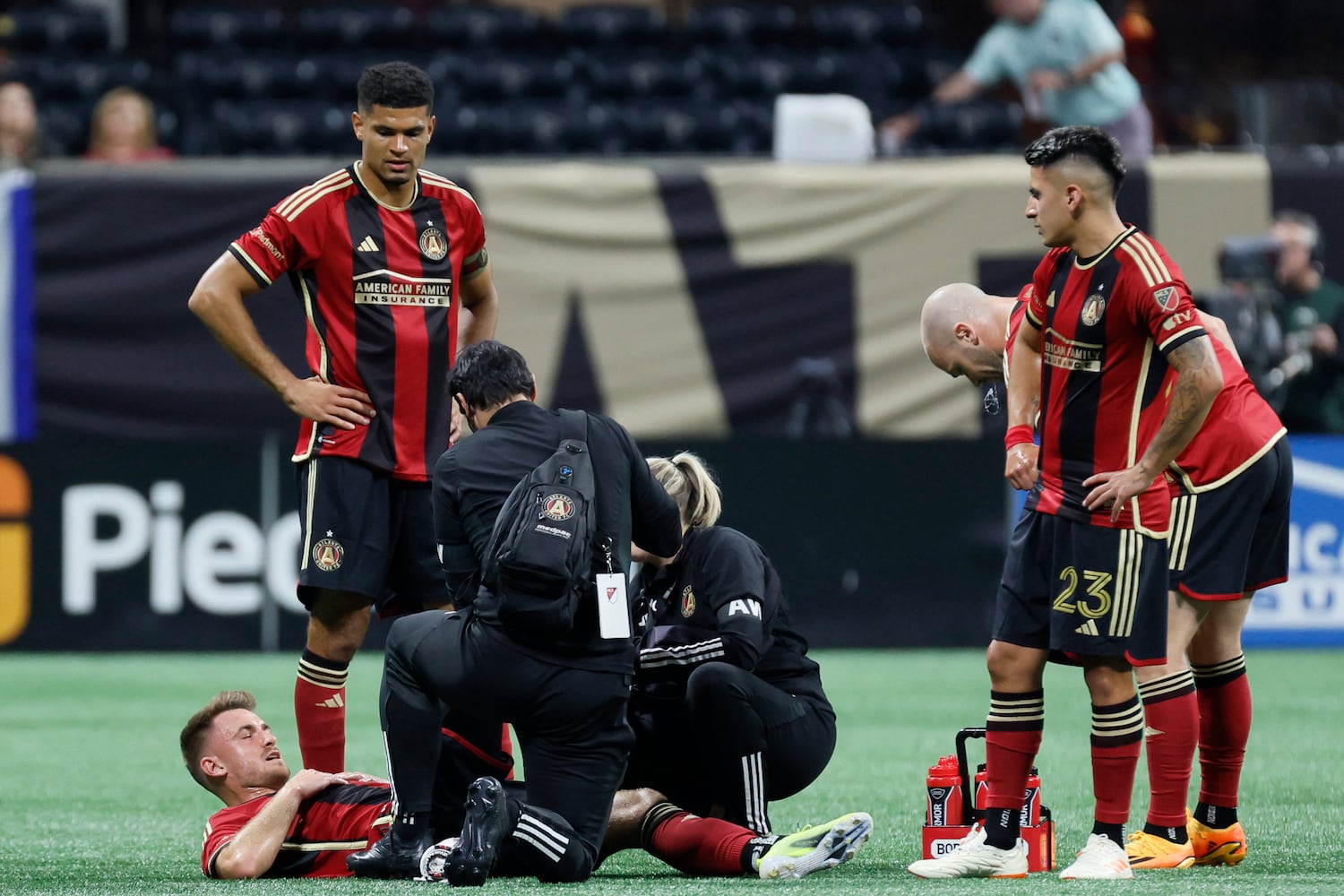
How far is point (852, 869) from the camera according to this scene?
530 cm

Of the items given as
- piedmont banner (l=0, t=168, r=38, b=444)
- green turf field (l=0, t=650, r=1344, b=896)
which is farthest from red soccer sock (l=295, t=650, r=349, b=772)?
piedmont banner (l=0, t=168, r=38, b=444)

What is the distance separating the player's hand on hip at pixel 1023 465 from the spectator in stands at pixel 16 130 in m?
8.51

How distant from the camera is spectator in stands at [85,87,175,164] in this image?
1264 centimetres

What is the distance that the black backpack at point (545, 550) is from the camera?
15.9ft

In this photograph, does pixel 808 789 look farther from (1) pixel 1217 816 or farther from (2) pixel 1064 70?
(2) pixel 1064 70

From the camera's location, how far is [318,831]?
534cm

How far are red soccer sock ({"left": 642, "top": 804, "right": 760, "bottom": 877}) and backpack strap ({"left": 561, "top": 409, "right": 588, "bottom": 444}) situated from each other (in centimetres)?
108

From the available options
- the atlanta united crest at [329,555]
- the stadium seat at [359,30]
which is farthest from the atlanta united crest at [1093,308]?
the stadium seat at [359,30]

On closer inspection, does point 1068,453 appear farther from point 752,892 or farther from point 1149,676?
point 752,892

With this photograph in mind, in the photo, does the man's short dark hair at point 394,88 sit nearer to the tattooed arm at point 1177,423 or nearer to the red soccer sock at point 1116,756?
the tattooed arm at point 1177,423

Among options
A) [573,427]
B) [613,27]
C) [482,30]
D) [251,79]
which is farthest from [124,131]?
[573,427]

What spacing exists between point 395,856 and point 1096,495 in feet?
6.67

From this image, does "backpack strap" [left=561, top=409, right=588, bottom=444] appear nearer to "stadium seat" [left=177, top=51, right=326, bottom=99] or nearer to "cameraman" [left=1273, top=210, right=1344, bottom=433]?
"cameraman" [left=1273, top=210, right=1344, bottom=433]

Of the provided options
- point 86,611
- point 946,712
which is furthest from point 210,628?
point 946,712
